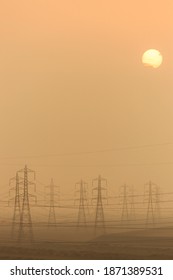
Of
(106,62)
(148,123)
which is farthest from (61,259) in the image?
(106,62)

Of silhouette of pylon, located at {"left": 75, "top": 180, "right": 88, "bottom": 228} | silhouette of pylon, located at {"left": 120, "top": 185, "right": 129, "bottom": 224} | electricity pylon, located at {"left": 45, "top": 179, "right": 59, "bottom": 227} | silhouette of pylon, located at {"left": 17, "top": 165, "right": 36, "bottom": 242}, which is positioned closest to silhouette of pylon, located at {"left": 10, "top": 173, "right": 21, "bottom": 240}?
silhouette of pylon, located at {"left": 17, "top": 165, "right": 36, "bottom": 242}

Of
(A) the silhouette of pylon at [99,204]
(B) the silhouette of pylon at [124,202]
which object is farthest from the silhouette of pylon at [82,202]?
(B) the silhouette of pylon at [124,202]

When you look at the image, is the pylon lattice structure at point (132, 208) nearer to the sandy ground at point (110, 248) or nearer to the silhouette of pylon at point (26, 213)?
the sandy ground at point (110, 248)

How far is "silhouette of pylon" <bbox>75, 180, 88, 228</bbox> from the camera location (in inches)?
58.0

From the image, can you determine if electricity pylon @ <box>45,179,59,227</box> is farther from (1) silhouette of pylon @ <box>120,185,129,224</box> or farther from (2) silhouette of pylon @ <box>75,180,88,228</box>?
(1) silhouette of pylon @ <box>120,185,129,224</box>

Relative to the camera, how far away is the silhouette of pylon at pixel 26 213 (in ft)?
4.86

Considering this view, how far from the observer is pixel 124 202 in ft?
4.86

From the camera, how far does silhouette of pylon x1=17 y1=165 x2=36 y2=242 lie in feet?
4.86

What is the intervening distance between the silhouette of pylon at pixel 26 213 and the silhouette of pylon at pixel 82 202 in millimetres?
169

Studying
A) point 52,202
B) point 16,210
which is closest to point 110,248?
point 52,202

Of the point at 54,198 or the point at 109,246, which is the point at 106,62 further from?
the point at 109,246

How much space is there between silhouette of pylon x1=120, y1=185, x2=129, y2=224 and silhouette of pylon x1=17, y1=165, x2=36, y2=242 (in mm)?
323

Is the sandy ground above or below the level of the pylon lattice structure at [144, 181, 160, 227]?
below
